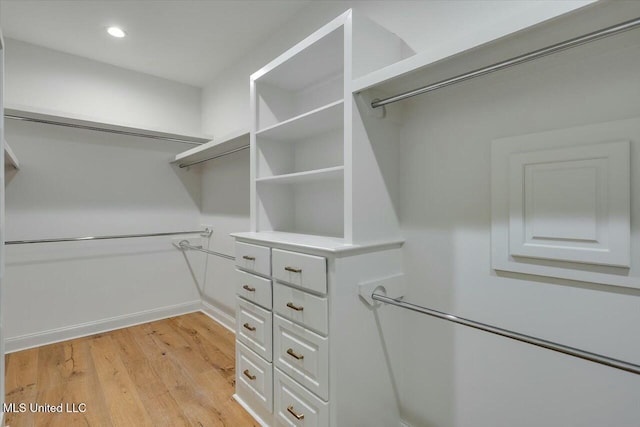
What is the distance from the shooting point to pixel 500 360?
123cm

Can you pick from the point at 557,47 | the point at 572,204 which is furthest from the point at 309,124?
the point at 572,204

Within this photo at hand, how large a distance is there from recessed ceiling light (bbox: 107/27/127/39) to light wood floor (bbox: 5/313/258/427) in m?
2.49

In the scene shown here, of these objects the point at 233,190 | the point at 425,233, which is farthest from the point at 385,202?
the point at 233,190

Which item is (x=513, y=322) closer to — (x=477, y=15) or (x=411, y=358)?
(x=411, y=358)

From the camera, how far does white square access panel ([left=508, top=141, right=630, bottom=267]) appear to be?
3.12ft

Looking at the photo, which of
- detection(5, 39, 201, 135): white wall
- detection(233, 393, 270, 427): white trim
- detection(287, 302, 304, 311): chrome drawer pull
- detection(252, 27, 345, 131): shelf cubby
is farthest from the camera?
detection(5, 39, 201, 135): white wall

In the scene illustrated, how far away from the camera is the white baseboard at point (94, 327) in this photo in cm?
253

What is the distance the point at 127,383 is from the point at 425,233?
209cm

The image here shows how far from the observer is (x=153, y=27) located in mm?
2334

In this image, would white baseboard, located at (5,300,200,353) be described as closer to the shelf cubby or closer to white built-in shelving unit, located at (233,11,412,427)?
white built-in shelving unit, located at (233,11,412,427)

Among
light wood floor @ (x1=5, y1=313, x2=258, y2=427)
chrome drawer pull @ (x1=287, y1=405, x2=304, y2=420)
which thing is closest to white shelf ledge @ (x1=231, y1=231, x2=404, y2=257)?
chrome drawer pull @ (x1=287, y1=405, x2=304, y2=420)

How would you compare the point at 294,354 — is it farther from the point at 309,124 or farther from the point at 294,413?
the point at 309,124

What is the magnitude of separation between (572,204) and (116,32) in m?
3.09

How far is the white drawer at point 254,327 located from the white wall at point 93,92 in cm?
190
